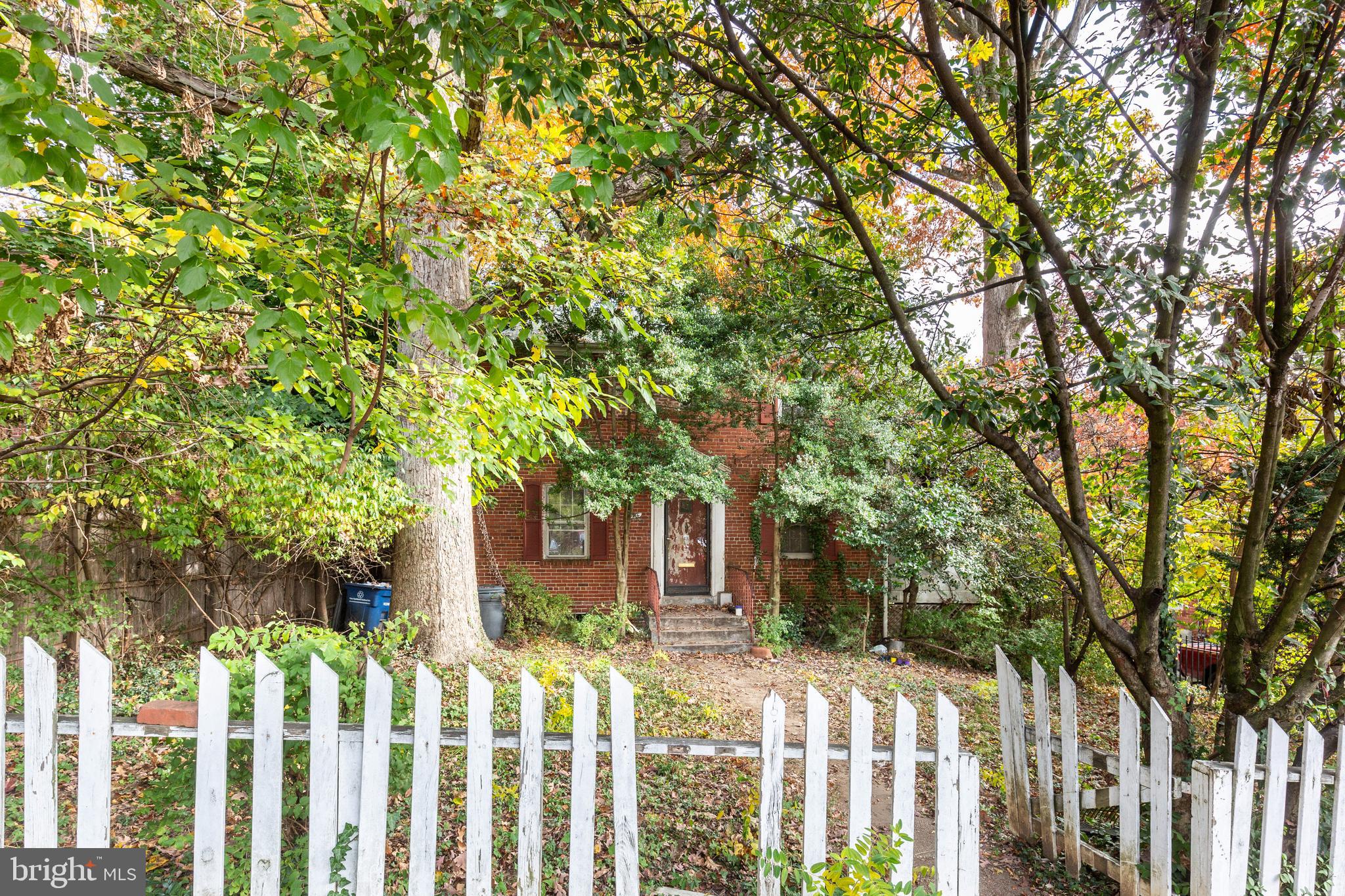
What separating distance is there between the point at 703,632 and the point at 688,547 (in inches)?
83.8

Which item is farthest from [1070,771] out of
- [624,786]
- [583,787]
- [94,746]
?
[94,746]

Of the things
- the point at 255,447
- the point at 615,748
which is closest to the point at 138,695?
the point at 255,447

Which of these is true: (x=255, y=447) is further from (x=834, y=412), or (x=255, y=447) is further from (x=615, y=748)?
(x=834, y=412)

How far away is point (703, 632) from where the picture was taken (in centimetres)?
1154

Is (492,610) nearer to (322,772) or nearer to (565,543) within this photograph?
(565,543)

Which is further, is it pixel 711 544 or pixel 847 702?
pixel 711 544

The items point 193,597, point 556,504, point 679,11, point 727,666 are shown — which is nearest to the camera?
point 679,11

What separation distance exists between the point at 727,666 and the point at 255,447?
7283mm

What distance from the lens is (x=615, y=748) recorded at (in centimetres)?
269

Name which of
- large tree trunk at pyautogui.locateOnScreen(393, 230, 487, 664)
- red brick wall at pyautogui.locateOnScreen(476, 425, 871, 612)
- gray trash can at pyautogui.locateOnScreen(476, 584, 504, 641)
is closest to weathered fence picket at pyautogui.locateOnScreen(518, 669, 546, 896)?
large tree trunk at pyautogui.locateOnScreen(393, 230, 487, 664)

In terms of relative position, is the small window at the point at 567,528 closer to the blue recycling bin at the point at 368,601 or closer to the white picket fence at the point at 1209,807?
the blue recycling bin at the point at 368,601

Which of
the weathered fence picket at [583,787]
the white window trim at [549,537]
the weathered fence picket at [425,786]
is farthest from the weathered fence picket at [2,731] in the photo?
the white window trim at [549,537]

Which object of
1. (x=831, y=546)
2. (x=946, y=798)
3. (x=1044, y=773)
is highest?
(x=946, y=798)

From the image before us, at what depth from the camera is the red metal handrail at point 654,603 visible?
11.4m
